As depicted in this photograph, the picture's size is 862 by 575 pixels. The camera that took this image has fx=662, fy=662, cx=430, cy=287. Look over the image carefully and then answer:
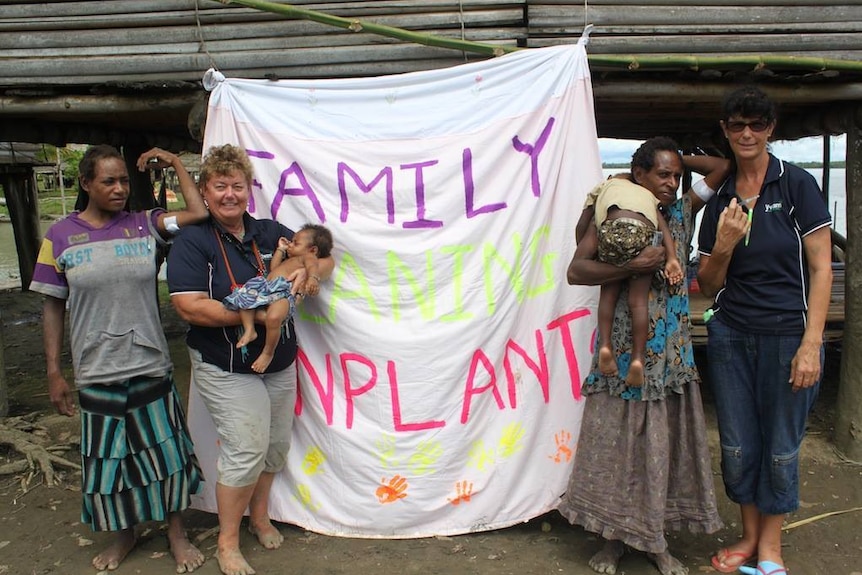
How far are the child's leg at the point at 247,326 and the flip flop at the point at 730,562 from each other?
7.48ft

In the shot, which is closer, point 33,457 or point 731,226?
point 731,226

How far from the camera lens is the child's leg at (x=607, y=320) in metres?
2.72

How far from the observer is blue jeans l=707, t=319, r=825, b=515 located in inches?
105

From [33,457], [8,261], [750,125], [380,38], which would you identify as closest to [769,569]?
[750,125]

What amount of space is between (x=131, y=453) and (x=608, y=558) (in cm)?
219

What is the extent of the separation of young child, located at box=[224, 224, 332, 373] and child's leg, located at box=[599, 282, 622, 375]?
126 centimetres

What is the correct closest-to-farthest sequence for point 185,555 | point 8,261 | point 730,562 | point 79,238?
point 79,238 → point 730,562 → point 185,555 → point 8,261

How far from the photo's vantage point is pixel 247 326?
8.92ft

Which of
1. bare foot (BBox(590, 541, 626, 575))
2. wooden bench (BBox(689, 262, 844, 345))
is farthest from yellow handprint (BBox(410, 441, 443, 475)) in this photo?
wooden bench (BBox(689, 262, 844, 345))

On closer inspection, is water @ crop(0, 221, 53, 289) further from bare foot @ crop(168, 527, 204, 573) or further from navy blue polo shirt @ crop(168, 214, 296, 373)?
Result: navy blue polo shirt @ crop(168, 214, 296, 373)

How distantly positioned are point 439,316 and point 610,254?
0.97 metres

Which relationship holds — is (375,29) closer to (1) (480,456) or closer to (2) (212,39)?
(2) (212,39)

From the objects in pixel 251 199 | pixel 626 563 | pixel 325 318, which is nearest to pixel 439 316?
pixel 325 318

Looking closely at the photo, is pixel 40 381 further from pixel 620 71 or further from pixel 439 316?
pixel 620 71
